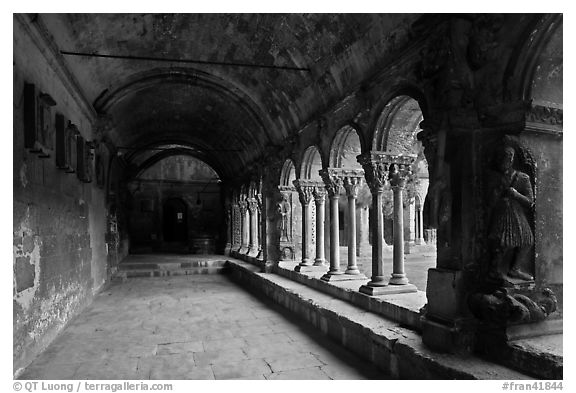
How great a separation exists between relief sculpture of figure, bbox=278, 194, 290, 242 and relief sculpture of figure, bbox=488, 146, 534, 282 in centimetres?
756

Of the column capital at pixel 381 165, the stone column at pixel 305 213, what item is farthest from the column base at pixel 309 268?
the column capital at pixel 381 165

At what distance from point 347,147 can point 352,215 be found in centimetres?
130

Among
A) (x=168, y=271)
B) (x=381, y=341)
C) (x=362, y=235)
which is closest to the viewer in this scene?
(x=381, y=341)

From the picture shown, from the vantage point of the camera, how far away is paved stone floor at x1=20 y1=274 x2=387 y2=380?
15.0 ft

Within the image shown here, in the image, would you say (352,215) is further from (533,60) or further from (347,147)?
(533,60)

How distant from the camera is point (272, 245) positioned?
11133 millimetres

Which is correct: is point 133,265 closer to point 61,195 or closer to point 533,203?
point 61,195

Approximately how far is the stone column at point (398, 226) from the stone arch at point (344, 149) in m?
1.53

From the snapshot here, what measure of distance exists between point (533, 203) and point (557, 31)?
145cm

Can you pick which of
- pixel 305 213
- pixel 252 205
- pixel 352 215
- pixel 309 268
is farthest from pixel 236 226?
pixel 352 215

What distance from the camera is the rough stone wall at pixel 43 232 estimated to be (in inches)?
171

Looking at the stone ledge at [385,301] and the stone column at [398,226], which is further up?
the stone column at [398,226]

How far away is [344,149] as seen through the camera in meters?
7.64

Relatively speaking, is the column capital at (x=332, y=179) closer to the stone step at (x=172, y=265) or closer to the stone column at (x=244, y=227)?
the stone step at (x=172, y=265)
